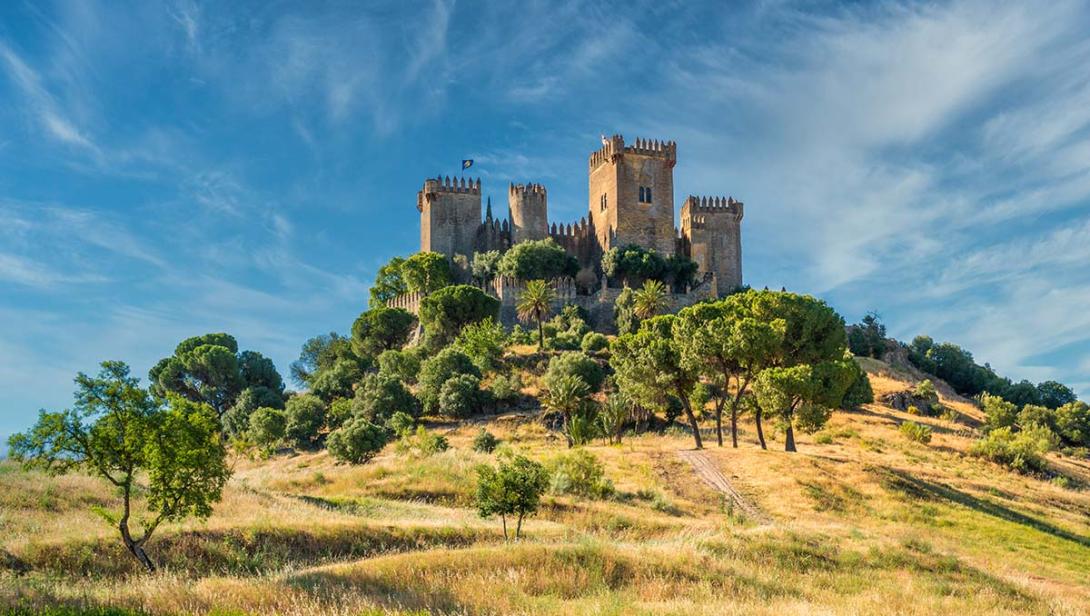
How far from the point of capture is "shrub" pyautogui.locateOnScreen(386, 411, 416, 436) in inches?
2127

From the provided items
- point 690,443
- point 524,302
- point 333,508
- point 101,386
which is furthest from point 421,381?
point 101,386

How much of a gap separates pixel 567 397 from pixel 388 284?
40.1 meters

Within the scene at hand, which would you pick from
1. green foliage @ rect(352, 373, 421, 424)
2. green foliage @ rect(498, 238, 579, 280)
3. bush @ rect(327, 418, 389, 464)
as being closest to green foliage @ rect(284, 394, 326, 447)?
green foliage @ rect(352, 373, 421, 424)

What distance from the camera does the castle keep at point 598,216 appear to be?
86.6 metres

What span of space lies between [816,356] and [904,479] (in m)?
8.32

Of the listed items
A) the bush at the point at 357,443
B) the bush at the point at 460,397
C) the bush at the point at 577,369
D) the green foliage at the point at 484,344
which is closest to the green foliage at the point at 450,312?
the green foliage at the point at 484,344

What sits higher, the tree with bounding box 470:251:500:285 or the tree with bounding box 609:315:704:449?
the tree with bounding box 470:251:500:285

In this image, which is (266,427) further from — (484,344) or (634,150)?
(634,150)

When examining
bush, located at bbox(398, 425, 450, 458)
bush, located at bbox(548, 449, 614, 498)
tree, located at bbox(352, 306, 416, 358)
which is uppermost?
tree, located at bbox(352, 306, 416, 358)

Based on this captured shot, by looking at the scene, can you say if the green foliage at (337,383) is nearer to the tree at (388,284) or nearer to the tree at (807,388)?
the tree at (388,284)

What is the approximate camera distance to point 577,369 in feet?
188

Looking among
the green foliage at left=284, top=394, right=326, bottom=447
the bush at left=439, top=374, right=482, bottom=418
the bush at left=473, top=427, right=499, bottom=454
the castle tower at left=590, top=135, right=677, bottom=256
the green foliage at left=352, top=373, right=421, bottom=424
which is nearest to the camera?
the bush at left=473, top=427, right=499, bottom=454

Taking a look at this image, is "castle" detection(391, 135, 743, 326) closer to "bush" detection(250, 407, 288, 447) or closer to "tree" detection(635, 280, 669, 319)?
"tree" detection(635, 280, 669, 319)

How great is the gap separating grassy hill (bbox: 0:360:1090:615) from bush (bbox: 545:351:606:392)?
1452 cm
